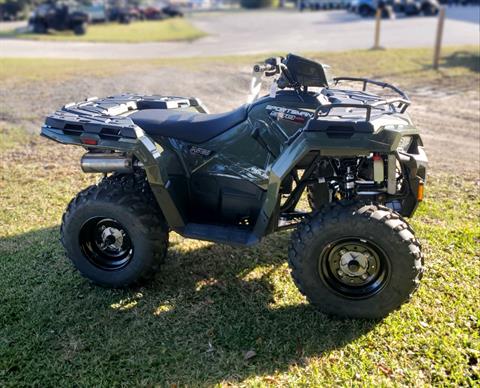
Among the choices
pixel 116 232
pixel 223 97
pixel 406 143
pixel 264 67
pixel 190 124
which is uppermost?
pixel 264 67

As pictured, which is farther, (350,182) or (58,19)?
(58,19)

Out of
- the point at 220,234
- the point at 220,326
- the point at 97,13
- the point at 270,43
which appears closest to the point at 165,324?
the point at 220,326

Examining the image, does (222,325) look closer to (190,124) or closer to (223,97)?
(190,124)

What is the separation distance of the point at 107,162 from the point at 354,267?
194 cm

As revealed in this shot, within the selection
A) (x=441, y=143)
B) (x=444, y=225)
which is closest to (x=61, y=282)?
(x=444, y=225)

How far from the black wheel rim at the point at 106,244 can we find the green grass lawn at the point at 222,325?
224 mm

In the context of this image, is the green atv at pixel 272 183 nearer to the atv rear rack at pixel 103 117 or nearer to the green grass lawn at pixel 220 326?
the atv rear rack at pixel 103 117

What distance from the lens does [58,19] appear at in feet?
102

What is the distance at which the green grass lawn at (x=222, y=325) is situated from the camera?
3.15 meters

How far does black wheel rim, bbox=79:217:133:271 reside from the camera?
3.97 metres

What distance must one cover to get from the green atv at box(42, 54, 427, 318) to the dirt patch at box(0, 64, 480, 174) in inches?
140

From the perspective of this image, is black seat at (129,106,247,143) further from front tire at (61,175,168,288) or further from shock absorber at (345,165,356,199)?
shock absorber at (345,165,356,199)

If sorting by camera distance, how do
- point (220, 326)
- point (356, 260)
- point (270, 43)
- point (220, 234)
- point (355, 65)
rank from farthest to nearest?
point (270, 43)
point (355, 65)
point (220, 234)
point (220, 326)
point (356, 260)

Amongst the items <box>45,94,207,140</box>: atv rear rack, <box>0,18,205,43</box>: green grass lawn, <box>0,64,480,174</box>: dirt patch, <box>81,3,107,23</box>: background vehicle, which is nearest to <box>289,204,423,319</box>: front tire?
<box>45,94,207,140</box>: atv rear rack
